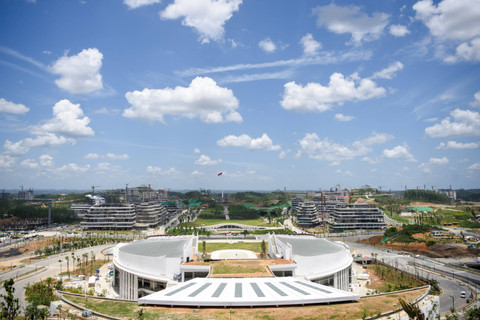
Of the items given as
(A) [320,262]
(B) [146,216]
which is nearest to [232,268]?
(A) [320,262]

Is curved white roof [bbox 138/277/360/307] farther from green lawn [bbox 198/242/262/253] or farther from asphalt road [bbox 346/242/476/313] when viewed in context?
green lawn [bbox 198/242/262/253]

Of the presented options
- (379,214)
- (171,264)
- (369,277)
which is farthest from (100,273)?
(379,214)

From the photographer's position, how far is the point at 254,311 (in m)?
29.6

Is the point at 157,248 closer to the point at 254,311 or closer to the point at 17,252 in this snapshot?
the point at 254,311

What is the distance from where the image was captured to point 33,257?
2904 inches

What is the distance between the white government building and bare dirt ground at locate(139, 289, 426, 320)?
687mm

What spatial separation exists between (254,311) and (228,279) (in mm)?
11058

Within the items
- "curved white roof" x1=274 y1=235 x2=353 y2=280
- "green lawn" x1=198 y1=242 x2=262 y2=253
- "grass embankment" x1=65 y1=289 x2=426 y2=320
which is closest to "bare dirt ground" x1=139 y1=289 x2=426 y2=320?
"grass embankment" x1=65 y1=289 x2=426 y2=320

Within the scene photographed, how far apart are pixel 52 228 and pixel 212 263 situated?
10188 centimetres

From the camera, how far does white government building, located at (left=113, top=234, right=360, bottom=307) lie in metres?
31.7

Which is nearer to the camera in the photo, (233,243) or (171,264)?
(171,264)

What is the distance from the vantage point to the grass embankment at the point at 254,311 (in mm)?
28359

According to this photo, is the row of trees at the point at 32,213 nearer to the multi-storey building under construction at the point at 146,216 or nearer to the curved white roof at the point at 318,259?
the multi-storey building under construction at the point at 146,216

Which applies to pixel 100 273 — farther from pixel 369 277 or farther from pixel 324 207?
pixel 324 207
